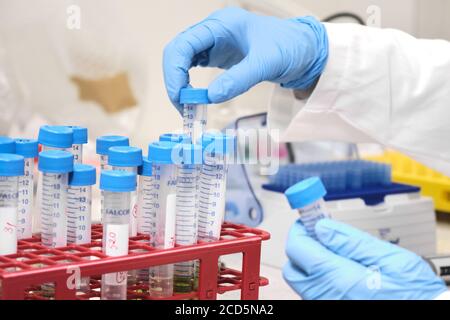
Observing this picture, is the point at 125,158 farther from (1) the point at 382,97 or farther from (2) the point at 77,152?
(1) the point at 382,97

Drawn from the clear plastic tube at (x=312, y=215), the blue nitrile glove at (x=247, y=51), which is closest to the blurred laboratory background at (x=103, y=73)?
the blue nitrile glove at (x=247, y=51)

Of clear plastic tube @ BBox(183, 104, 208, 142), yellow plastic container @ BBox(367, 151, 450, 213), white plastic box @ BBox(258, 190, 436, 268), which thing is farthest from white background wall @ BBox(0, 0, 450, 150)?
clear plastic tube @ BBox(183, 104, 208, 142)

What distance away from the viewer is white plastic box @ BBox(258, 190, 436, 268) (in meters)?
1.73

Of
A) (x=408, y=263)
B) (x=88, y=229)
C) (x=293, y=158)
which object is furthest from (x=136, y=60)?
(x=88, y=229)

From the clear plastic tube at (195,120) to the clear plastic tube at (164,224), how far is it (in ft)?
0.39

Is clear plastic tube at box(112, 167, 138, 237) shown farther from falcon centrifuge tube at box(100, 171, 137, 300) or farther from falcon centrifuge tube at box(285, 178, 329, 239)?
falcon centrifuge tube at box(285, 178, 329, 239)

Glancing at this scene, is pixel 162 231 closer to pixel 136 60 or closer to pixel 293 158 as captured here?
pixel 293 158

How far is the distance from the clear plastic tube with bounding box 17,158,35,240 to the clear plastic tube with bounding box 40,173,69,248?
0.04m

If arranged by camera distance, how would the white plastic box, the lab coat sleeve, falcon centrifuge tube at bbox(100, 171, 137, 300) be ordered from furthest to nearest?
1. the white plastic box
2. the lab coat sleeve
3. falcon centrifuge tube at bbox(100, 171, 137, 300)

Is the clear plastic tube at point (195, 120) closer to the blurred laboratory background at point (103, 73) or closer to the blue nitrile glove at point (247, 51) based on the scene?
the blue nitrile glove at point (247, 51)

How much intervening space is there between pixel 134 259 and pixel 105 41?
74.5 inches

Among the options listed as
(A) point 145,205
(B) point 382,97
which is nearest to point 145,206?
(A) point 145,205

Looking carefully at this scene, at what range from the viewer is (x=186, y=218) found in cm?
90

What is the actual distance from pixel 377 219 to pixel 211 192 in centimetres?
95
